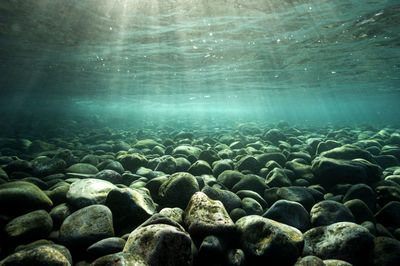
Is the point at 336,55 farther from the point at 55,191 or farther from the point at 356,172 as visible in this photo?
the point at 55,191

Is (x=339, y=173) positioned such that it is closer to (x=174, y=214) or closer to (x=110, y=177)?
(x=174, y=214)

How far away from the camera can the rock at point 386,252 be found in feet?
8.82

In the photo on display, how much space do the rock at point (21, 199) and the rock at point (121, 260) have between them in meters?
2.36

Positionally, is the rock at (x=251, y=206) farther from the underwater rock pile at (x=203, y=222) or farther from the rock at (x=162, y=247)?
the rock at (x=162, y=247)

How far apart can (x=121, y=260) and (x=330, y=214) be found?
12.0ft

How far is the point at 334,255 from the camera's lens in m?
2.88

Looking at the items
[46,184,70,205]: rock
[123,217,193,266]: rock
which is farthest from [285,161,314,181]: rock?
[46,184,70,205]: rock

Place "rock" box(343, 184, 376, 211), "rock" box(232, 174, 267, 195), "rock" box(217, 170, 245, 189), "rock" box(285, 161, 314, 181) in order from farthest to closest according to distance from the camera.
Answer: "rock" box(285, 161, 314, 181) → "rock" box(217, 170, 245, 189) → "rock" box(232, 174, 267, 195) → "rock" box(343, 184, 376, 211)

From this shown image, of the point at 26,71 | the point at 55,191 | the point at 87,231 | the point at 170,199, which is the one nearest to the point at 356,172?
the point at 170,199

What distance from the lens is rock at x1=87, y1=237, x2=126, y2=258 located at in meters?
2.72

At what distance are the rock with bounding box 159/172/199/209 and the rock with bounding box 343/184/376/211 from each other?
3506 mm

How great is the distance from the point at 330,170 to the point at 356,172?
24.6 inches

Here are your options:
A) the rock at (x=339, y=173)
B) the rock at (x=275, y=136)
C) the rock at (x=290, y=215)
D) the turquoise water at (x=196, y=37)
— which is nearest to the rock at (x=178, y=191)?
the rock at (x=290, y=215)

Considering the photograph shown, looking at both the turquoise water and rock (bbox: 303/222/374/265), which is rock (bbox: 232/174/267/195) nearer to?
rock (bbox: 303/222/374/265)
